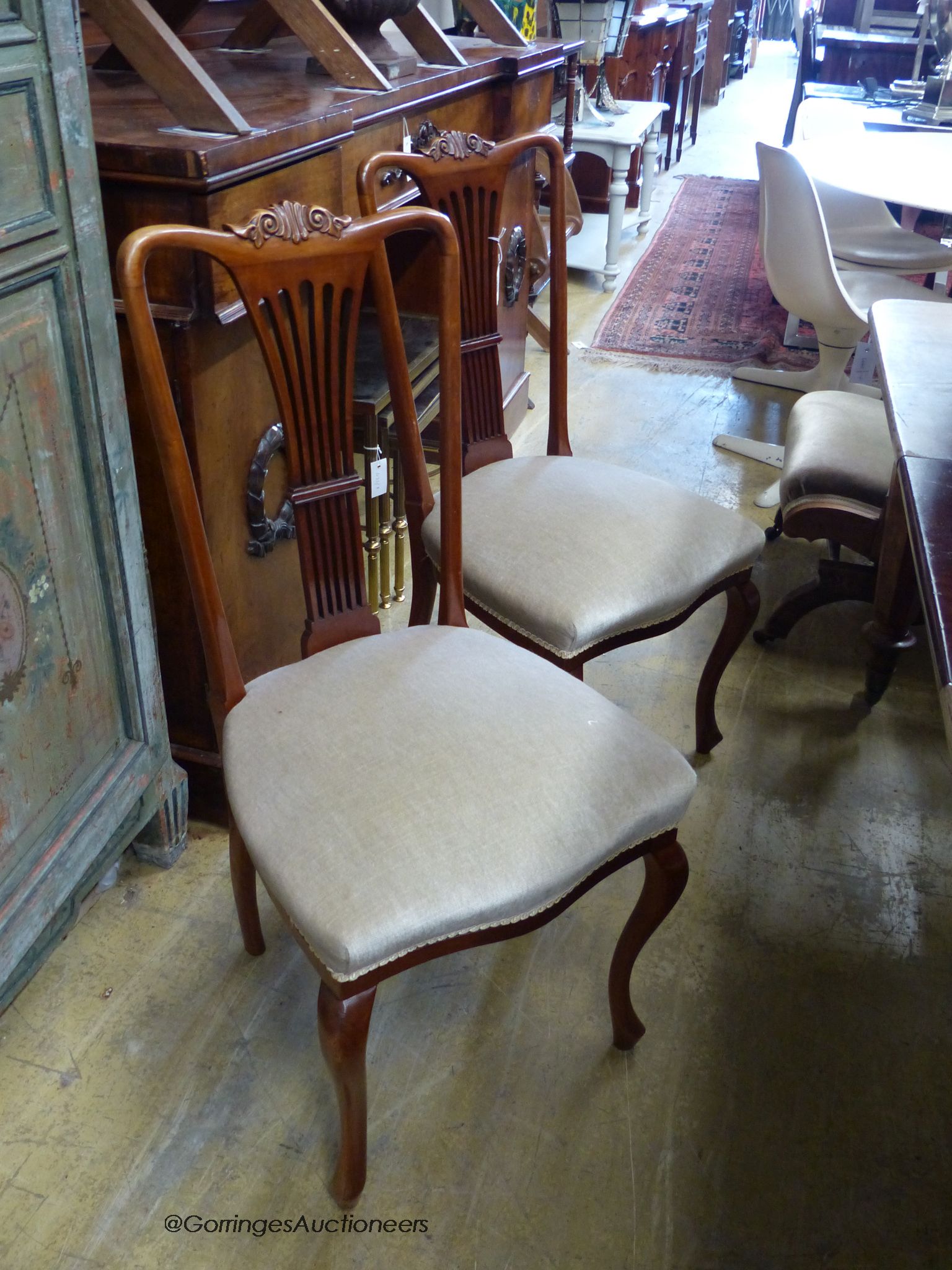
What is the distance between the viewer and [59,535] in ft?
3.86

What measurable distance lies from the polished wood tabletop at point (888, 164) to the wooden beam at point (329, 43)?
1.42 meters

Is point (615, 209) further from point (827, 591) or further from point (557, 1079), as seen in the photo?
point (557, 1079)

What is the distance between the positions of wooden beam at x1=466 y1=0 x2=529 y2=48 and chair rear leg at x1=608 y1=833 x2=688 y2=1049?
195cm

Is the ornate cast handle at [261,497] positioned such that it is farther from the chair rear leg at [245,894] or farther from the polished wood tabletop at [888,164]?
the polished wood tabletop at [888,164]

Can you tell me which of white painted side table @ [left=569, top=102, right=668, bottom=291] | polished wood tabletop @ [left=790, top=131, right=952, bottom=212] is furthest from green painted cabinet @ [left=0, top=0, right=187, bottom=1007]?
white painted side table @ [left=569, top=102, right=668, bottom=291]

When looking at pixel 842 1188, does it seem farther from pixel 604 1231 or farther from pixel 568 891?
pixel 568 891

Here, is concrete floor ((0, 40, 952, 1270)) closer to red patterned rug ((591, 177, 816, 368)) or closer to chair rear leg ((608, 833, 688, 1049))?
chair rear leg ((608, 833, 688, 1049))

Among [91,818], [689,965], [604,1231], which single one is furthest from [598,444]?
[604,1231]

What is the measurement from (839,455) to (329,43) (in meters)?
1.22

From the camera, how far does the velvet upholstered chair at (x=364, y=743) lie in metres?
0.98

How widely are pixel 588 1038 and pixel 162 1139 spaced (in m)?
0.55

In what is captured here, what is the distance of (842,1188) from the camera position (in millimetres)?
1194

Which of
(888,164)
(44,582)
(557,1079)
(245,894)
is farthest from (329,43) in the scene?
(888,164)

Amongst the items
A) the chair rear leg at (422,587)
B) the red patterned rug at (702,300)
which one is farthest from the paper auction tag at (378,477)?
the red patterned rug at (702,300)
